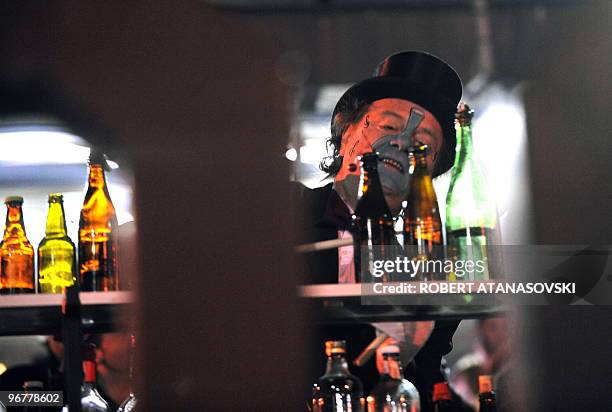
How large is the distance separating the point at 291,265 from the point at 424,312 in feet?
0.87

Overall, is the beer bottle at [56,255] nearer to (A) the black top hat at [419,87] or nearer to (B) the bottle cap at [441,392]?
(A) the black top hat at [419,87]

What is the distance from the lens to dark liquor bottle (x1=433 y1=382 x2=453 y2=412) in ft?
4.75

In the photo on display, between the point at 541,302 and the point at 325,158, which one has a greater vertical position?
the point at 325,158

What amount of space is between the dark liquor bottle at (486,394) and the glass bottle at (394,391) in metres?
0.12

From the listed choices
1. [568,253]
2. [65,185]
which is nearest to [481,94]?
[568,253]

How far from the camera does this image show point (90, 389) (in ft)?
4.67

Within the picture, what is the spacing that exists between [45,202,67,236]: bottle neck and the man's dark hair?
1.60ft

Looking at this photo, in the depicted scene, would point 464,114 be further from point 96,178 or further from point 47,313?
point 47,313

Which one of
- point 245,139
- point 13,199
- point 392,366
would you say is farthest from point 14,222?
point 392,366

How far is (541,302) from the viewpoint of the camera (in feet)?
5.09

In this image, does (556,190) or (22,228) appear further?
(556,190)

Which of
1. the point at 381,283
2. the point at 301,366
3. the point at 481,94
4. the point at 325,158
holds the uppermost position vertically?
the point at 481,94

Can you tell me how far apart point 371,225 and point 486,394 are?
372 mm

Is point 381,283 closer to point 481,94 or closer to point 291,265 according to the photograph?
point 291,265
